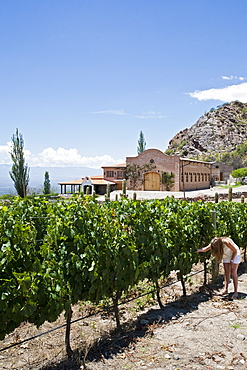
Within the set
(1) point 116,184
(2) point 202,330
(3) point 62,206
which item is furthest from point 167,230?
(1) point 116,184

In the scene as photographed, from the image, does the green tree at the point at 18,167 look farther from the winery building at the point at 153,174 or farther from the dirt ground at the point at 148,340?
the dirt ground at the point at 148,340

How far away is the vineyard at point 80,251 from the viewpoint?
11.8 feet

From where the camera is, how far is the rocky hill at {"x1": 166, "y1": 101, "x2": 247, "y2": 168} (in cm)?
9031

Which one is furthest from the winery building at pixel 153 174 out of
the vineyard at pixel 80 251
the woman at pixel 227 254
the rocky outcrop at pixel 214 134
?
the rocky outcrop at pixel 214 134

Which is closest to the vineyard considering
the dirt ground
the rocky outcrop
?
the dirt ground

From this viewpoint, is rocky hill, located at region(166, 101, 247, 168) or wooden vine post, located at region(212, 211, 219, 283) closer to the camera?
wooden vine post, located at region(212, 211, 219, 283)

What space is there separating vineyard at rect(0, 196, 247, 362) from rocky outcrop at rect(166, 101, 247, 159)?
273 ft

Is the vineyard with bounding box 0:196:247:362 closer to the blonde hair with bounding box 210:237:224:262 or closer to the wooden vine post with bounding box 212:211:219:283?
the blonde hair with bounding box 210:237:224:262

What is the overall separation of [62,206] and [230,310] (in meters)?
3.42

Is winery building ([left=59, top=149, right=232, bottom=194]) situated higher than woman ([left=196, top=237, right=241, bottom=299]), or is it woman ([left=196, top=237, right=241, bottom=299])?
winery building ([left=59, top=149, right=232, bottom=194])

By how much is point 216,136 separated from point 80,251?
9723 cm

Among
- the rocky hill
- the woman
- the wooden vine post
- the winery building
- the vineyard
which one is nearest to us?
the vineyard

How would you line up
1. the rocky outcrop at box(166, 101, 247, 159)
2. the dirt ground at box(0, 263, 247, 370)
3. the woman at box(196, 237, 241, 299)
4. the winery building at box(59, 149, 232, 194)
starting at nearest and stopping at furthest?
1. the dirt ground at box(0, 263, 247, 370)
2. the woman at box(196, 237, 241, 299)
3. the winery building at box(59, 149, 232, 194)
4. the rocky outcrop at box(166, 101, 247, 159)

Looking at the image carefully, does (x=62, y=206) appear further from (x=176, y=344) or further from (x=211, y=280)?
(x=211, y=280)
